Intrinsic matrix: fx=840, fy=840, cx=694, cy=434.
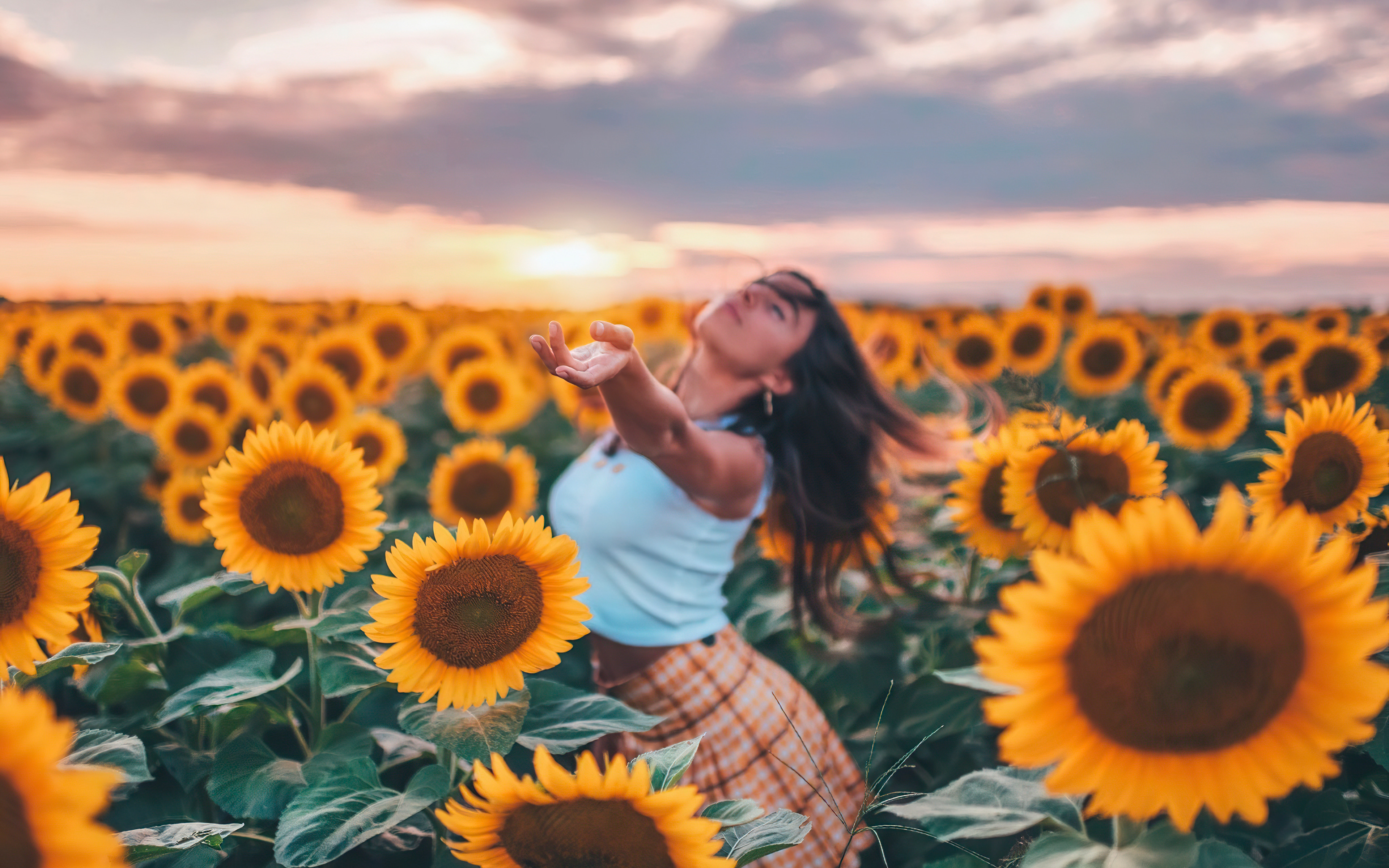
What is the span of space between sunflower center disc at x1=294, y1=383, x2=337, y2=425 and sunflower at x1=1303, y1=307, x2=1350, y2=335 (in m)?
7.80

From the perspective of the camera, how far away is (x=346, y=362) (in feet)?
20.5

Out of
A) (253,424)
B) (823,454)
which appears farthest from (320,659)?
(253,424)

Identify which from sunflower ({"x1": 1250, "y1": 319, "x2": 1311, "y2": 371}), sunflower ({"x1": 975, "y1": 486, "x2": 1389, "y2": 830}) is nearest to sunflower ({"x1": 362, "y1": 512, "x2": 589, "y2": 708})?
sunflower ({"x1": 975, "y1": 486, "x2": 1389, "y2": 830})

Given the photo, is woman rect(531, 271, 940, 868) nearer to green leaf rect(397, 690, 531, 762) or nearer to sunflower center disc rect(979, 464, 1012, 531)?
sunflower center disc rect(979, 464, 1012, 531)

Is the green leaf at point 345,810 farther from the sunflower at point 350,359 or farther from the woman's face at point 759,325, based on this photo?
the sunflower at point 350,359

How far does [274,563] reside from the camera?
2.22m

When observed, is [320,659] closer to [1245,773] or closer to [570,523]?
[570,523]

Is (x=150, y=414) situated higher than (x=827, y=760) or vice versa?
(x=150, y=414)

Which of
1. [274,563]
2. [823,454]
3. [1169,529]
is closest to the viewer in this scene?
[1169,529]

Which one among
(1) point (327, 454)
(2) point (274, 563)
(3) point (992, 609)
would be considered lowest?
(3) point (992, 609)

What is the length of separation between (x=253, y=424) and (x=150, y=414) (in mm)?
644

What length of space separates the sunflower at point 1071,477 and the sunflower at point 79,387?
6344 mm

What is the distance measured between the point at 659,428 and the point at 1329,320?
790cm

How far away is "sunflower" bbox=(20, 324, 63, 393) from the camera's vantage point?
6508 millimetres
